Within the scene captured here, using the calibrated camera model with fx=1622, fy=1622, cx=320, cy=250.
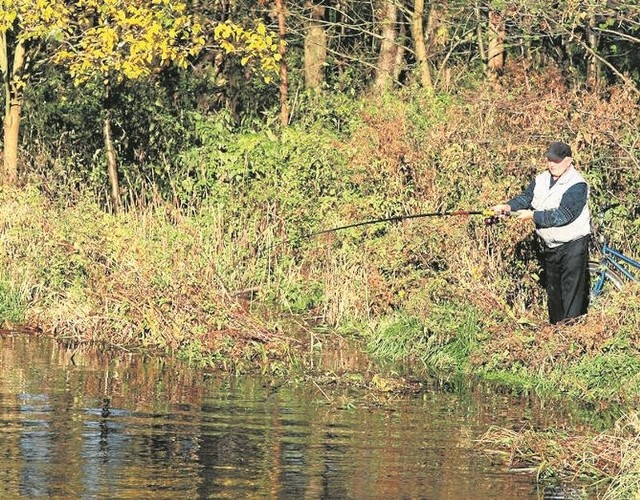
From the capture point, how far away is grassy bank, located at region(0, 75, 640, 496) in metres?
13.7

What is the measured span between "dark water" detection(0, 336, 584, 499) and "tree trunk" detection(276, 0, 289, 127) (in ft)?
27.1

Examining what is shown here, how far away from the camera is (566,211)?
13.8 metres

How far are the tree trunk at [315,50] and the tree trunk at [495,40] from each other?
2825mm

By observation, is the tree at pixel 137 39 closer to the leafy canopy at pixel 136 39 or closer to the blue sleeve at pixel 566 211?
the leafy canopy at pixel 136 39

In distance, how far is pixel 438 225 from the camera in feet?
51.0

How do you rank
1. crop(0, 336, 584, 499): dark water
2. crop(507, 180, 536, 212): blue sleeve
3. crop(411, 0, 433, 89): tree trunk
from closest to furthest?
crop(0, 336, 584, 499): dark water → crop(507, 180, 536, 212): blue sleeve → crop(411, 0, 433, 89): tree trunk

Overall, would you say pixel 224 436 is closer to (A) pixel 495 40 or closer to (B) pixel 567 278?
(B) pixel 567 278

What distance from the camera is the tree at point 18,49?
733 inches

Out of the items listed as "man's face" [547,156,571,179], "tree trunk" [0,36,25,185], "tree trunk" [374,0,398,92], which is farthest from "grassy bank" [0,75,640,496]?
"tree trunk" [374,0,398,92]

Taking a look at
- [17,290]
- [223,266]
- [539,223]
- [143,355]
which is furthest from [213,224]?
[539,223]

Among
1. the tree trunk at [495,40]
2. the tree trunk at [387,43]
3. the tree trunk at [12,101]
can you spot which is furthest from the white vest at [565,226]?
the tree trunk at [387,43]

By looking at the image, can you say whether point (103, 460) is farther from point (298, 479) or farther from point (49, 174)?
point (49, 174)

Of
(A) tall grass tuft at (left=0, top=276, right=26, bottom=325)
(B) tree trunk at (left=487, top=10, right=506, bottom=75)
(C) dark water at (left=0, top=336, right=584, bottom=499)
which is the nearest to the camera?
(C) dark water at (left=0, top=336, right=584, bottom=499)

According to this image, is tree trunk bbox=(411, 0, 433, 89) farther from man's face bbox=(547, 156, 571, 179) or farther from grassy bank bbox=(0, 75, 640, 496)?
man's face bbox=(547, 156, 571, 179)
